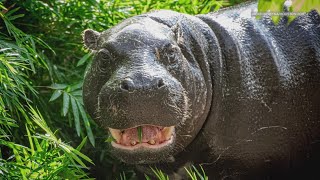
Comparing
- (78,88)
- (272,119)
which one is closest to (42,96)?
(78,88)

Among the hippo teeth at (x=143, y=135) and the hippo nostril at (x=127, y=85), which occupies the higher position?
the hippo nostril at (x=127, y=85)

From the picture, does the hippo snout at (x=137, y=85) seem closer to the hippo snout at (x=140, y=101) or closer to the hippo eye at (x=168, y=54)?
the hippo snout at (x=140, y=101)

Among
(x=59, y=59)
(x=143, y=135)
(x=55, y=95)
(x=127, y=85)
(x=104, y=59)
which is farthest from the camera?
(x=59, y=59)

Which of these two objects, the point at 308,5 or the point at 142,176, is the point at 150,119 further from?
the point at 308,5

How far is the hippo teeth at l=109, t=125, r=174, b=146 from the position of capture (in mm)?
2121

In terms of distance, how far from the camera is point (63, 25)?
350cm

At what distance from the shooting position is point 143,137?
6.96 ft

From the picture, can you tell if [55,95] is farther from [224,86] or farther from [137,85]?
[137,85]

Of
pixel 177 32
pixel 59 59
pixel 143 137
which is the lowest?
pixel 59 59

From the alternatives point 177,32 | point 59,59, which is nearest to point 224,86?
point 177,32

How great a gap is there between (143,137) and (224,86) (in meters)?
0.39

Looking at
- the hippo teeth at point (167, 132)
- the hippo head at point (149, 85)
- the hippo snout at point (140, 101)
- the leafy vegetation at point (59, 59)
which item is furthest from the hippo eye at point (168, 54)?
the leafy vegetation at point (59, 59)

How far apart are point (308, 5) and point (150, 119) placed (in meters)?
1.21

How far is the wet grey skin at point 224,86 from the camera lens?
218cm
